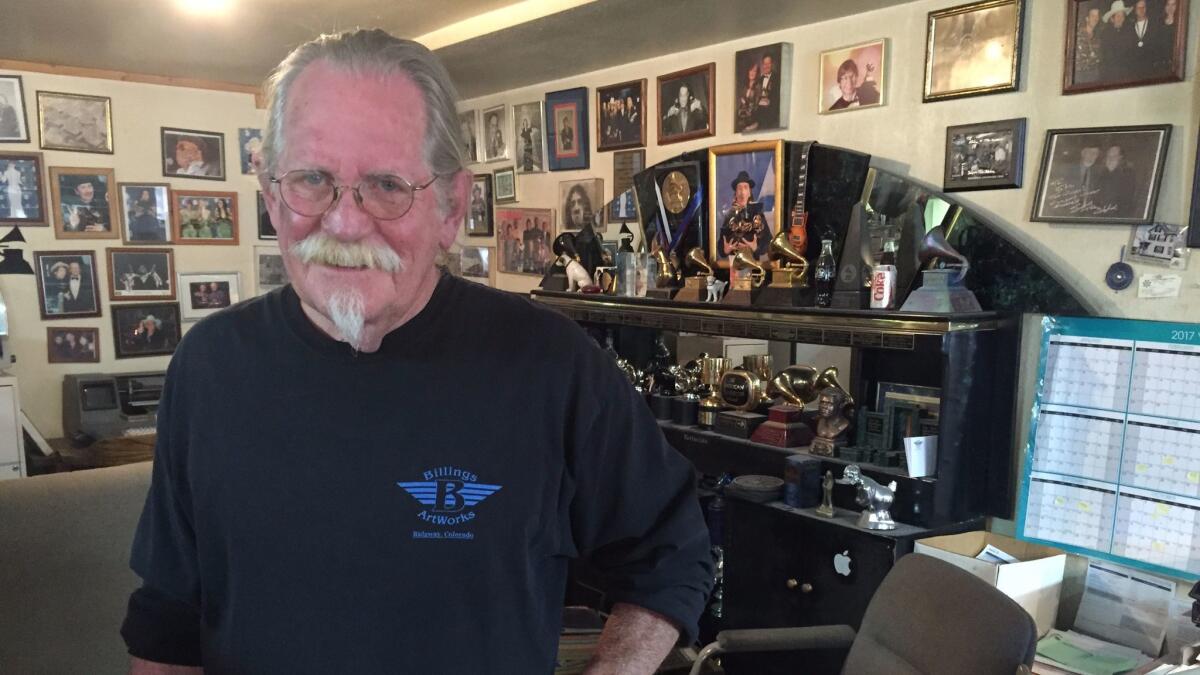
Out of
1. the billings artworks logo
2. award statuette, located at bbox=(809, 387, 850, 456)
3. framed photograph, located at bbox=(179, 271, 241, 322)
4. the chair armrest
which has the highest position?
framed photograph, located at bbox=(179, 271, 241, 322)

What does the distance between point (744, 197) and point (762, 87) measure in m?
0.37

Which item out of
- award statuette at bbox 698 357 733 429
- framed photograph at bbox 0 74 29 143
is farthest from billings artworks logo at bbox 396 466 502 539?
framed photograph at bbox 0 74 29 143

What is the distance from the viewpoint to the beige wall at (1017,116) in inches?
71.2

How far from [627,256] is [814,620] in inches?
51.4

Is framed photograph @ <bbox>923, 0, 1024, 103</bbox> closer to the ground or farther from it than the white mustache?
farther from it

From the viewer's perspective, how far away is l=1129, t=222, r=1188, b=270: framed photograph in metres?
1.80

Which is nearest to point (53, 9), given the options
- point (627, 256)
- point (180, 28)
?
point (180, 28)

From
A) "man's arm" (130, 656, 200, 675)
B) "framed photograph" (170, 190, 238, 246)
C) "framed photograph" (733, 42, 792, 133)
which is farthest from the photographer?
"framed photograph" (170, 190, 238, 246)

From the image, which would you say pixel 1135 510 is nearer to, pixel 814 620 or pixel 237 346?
pixel 814 620

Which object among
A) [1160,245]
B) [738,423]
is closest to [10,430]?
[738,423]

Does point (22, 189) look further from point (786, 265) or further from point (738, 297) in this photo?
point (786, 265)

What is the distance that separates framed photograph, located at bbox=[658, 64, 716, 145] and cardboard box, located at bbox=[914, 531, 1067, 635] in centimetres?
150

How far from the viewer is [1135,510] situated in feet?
6.29

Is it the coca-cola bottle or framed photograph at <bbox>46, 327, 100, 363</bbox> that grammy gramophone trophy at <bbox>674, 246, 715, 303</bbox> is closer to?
the coca-cola bottle
